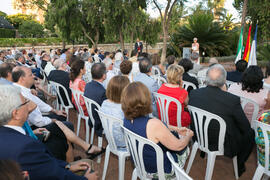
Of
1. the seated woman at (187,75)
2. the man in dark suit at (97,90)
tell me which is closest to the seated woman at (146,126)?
the man in dark suit at (97,90)

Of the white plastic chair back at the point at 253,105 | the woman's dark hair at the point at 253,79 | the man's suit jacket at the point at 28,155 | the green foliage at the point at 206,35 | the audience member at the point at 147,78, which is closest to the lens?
the man's suit jacket at the point at 28,155

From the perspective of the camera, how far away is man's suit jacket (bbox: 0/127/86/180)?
1351mm

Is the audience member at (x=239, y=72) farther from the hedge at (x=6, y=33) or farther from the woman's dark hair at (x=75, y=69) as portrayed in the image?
the hedge at (x=6, y=33)

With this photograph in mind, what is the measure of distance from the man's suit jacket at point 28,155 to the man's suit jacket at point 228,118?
1.64 m

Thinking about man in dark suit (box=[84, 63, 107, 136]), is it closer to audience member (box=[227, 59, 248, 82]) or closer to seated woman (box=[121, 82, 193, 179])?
seated woman (box=[121, 82, 193, 179])

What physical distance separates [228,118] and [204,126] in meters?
0.27

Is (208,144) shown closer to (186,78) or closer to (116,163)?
(116,163)

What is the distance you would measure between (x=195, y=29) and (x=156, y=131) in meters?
13.3

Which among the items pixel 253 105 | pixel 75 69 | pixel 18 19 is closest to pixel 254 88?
pixel 253 105

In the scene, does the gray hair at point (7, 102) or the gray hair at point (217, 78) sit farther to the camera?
the gray hair at point (217, 78)

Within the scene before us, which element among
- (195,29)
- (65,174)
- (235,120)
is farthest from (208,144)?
(195,29)

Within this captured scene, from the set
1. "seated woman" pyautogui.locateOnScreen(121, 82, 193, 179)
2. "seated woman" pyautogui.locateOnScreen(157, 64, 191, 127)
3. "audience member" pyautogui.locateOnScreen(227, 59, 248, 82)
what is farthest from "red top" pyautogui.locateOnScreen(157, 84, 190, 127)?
"audience member" pyautogui.locateOnScreen(227, 59, 248, 82)

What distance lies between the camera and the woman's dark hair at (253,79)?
280cm

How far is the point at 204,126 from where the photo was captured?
2.35 meters
